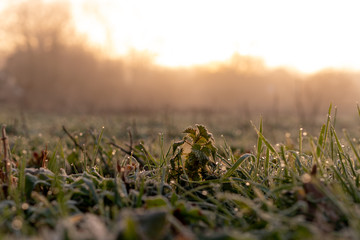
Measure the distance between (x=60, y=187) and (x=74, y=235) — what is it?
670 mm

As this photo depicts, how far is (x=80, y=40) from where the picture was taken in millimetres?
34938

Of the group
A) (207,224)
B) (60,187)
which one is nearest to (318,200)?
(207,224)

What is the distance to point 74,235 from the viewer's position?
792 millimetres

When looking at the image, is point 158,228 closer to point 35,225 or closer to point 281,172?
point 35,225

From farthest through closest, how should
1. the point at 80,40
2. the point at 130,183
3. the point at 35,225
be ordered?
the point at 80,40 → the point at 130,183 → the point at 35,225

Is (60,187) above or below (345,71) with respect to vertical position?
below

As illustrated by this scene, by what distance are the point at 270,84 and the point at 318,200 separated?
1636 inches

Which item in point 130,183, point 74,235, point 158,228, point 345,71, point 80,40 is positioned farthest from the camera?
point 345,71

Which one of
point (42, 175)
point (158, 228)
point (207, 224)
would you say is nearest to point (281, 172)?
point (207, 224)

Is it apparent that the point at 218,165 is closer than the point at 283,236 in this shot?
No

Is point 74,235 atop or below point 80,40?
below

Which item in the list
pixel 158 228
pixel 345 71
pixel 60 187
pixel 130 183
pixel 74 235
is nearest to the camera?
pixel 74 235

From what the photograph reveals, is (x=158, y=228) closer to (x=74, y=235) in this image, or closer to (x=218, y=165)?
(x=74, y=235)

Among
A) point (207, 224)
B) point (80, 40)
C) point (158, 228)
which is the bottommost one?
point (207, 224)
